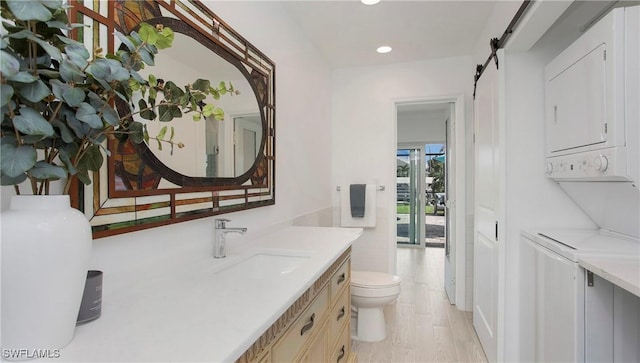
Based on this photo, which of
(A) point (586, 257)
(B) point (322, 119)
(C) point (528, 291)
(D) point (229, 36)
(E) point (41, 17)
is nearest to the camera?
(E) point (41, 17)

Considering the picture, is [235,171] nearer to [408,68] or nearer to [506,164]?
[506,164]

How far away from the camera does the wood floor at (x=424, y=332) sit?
2336mm

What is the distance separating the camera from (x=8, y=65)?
51 cm

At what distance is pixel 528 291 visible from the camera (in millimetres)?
1987

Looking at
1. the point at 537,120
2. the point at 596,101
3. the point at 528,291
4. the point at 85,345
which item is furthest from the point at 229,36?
the point at 528,291

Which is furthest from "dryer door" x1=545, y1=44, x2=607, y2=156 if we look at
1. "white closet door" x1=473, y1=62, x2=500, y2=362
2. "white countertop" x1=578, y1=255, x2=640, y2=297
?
"white countertop" x1=578, y1=255, x2=640, y2=297

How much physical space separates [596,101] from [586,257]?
677 millimetres

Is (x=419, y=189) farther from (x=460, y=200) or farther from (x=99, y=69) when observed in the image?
(x=99, y=69)

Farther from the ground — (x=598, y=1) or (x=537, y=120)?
(x=598, y=1)

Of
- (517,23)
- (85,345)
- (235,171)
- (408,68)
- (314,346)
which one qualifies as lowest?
(314,346)

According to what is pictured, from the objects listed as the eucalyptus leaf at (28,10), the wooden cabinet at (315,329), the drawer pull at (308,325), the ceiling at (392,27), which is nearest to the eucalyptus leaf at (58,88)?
the eucalyptus leaf at (28,10)

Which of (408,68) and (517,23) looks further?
(408,68)

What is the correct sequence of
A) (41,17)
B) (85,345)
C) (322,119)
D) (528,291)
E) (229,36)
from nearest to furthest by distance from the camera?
(41,17), (85,345), (229,36), (528,291), (322,119)

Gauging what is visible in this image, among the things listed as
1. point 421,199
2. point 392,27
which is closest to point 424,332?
point 392,27
